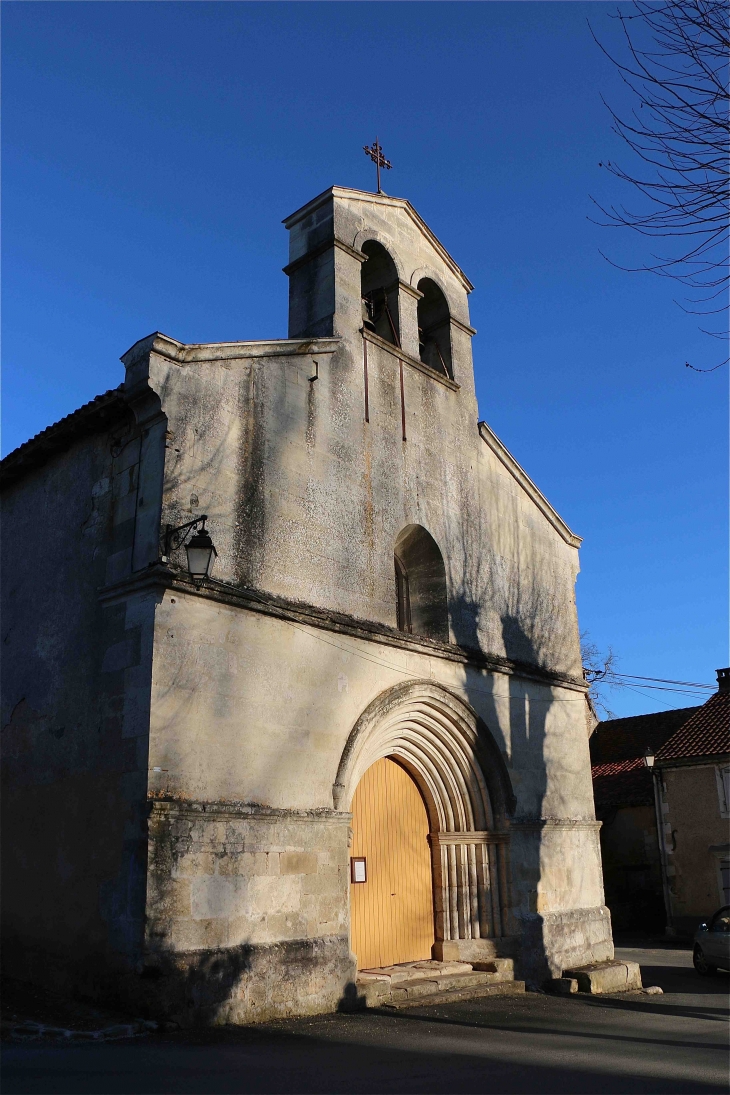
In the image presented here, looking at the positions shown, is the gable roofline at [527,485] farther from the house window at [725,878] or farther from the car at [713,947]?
the house window at [725,878]

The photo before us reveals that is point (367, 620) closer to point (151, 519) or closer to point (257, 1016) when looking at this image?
point (151, 519)

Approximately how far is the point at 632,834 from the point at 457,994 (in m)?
15.0

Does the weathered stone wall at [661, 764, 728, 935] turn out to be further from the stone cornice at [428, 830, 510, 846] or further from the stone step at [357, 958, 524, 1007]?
the stone step at [357, 958, 524, 1007]

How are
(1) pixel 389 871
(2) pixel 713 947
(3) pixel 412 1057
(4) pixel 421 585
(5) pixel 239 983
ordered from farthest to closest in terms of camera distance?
(2) pixel 713 947
(4) pixel 421 585
(1) pixel 389 871
(5) pixel 239 983
(3) pixel 412 1057

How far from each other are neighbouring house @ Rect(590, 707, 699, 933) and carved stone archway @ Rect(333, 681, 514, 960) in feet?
37.8

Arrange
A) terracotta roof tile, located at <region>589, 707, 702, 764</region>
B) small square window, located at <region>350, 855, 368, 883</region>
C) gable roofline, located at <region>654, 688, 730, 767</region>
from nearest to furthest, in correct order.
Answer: small square window, located at <region>350, 855, 368, 883</region> → gable roofline, located at <region>654, 688, 730, 767</region> → terracotta roof tile, located at <region>589, 707, 702, 764</region>

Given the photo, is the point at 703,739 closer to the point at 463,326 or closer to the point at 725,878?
the point at 725,878

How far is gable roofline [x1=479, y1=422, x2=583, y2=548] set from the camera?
42.5 ft

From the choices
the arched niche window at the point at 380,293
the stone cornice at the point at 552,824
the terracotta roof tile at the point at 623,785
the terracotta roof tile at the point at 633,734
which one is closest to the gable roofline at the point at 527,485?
the arched niche window at the point at 380,293

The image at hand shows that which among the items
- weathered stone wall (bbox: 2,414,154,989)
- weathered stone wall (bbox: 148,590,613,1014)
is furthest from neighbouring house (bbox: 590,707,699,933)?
weathered stone wall (bbox: 2,414,154,989)

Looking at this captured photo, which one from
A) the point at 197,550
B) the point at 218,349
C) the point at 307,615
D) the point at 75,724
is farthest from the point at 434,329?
the point at 75,724

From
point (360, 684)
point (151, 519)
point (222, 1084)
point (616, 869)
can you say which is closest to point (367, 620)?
point (360, 684)

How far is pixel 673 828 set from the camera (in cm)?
2012

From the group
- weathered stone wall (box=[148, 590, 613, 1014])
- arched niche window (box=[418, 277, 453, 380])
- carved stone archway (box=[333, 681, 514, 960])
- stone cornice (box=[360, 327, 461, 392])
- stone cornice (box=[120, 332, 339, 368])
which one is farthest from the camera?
arched niche window (box=[418, 277, 453, 380])
